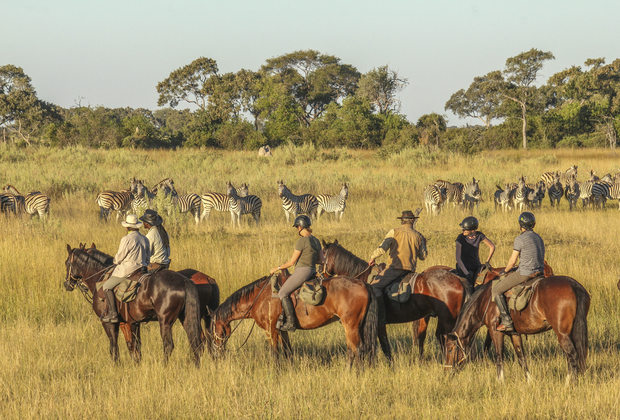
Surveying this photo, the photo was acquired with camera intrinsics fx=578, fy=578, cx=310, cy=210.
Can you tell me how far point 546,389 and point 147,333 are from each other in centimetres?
611

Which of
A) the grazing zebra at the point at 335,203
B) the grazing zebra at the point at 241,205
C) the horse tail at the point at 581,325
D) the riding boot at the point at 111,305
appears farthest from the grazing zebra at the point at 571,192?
the riding boot at the point at 111,305

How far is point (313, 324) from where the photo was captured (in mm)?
7270

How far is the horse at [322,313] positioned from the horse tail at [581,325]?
7.32 feet

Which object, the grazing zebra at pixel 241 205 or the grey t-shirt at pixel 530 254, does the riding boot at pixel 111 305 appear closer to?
the grey t-shirt at pixel 530 254

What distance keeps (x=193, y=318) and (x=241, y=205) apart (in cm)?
1391

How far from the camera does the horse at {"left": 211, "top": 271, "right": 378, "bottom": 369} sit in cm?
702

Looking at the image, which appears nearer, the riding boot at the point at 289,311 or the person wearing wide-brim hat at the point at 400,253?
the riding boot at the point at 289,311

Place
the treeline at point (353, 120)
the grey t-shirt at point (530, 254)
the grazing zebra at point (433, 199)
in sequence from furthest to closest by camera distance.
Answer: the treeline at point (353, 120) < the grazing zebra at point (433, 199) < the grey t-shirt at point (530, 254)

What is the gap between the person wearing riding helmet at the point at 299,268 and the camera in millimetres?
7164

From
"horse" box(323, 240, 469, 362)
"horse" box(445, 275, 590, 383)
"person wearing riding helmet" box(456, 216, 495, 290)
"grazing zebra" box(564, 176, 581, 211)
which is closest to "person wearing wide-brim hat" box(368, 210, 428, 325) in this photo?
"horse" box(323, 240, 469, 362)

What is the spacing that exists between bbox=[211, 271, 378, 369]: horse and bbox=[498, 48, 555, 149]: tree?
49102mm

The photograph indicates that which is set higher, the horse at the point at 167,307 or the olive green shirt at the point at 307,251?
the olive green shirt at the point at 307,251

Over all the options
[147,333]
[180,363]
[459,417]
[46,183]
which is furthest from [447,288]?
[46,183]

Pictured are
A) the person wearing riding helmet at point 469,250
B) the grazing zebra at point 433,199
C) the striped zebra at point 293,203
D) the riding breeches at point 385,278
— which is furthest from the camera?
the grazing zebra at point 433,199
